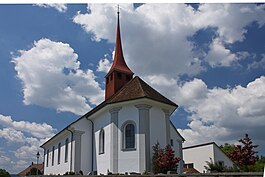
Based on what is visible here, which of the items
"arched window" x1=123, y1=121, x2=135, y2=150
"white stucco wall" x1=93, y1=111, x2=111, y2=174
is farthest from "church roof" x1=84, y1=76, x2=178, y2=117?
"arched window" x1=123, y1=121, x2=135, y2=150

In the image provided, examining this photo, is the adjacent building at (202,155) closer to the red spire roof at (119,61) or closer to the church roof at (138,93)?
the red spire roof at (119,61)

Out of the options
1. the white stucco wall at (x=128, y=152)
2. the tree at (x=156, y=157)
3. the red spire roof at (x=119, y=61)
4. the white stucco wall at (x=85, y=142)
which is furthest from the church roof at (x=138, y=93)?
the red spire roof at (x=119, y=61)

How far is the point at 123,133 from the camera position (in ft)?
63.8

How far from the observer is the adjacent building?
3372 cm

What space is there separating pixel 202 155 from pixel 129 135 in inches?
733

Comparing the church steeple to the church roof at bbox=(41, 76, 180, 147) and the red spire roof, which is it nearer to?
the red spire roof

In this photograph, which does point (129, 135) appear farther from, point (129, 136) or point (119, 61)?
point (119, 61)

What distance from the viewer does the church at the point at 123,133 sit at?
18688mm

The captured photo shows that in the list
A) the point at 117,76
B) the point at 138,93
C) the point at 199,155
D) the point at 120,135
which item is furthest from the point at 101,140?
the point at 199,155

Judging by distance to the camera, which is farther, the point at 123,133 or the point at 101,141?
the point at 101,141

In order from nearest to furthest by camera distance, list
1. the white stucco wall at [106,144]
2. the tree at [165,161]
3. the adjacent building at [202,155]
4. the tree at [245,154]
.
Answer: the tree at [245,154] → the tree at [165,161] → the white stucco wall at [106,144] → the adjacent building at [202,155]

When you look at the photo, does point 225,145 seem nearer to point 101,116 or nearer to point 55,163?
point 55,163

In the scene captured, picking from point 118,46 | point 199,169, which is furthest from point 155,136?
point 199,169

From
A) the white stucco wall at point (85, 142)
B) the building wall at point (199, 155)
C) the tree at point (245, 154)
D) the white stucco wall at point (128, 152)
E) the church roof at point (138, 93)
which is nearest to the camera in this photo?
the tree at point (245, 154)
